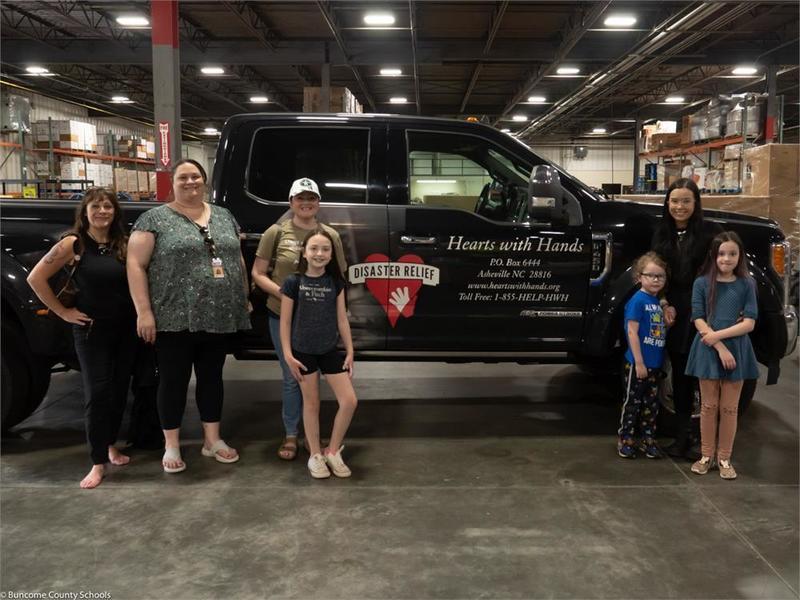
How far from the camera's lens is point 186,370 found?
350 centimetres

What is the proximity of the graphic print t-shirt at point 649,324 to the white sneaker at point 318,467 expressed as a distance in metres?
1.81

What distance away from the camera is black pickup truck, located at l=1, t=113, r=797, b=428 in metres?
3.80

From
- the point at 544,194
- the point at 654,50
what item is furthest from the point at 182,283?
the point at 654,50

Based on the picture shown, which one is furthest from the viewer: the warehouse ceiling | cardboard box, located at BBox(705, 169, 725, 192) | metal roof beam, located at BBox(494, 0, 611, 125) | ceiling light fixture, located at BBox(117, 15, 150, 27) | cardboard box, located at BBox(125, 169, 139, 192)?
cardboard box, located at BBox(125, 169, 139, 192)

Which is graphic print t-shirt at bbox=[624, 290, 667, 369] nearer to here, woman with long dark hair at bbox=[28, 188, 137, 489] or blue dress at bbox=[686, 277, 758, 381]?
blue dress at bbox=[686, 277, 758, 381]

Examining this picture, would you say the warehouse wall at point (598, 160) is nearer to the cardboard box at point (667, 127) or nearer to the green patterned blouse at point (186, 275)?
the cardboard box at point (667, 127)

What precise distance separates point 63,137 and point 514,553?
1475 centimetres

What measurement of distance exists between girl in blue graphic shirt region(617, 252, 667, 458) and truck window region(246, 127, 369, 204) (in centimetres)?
175

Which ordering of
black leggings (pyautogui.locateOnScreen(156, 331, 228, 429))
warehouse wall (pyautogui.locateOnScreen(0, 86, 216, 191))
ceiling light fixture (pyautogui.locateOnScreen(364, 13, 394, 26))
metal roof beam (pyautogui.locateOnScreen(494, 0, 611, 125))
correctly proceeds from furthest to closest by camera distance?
1. warehouse wall (pyautogui.locateOnScreen(0, 86, 216, 191))
2. ceiling light fixture (pyautogui.locateOnScreen(364, 13, 394, 26))
3. metal roof beam (pyautogui.locateOnScreen(494, 0, 611, 125))
4. black leggings (pyautogui.locateOnScreen(156, 331, 228, 429))

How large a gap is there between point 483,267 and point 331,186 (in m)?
1.04

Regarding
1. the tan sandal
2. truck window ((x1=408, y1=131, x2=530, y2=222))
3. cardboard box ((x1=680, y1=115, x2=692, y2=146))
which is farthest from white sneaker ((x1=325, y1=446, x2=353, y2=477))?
cardboard box ((x1=680, y1=115, x2=692, y2=146))

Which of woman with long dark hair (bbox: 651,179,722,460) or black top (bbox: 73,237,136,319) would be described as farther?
woman with long dark hair (bbox: 651,179,722,460)

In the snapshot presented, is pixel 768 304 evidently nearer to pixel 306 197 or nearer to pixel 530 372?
pixel 530 372

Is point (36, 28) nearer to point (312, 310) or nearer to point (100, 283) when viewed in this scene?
point (100, 283)
